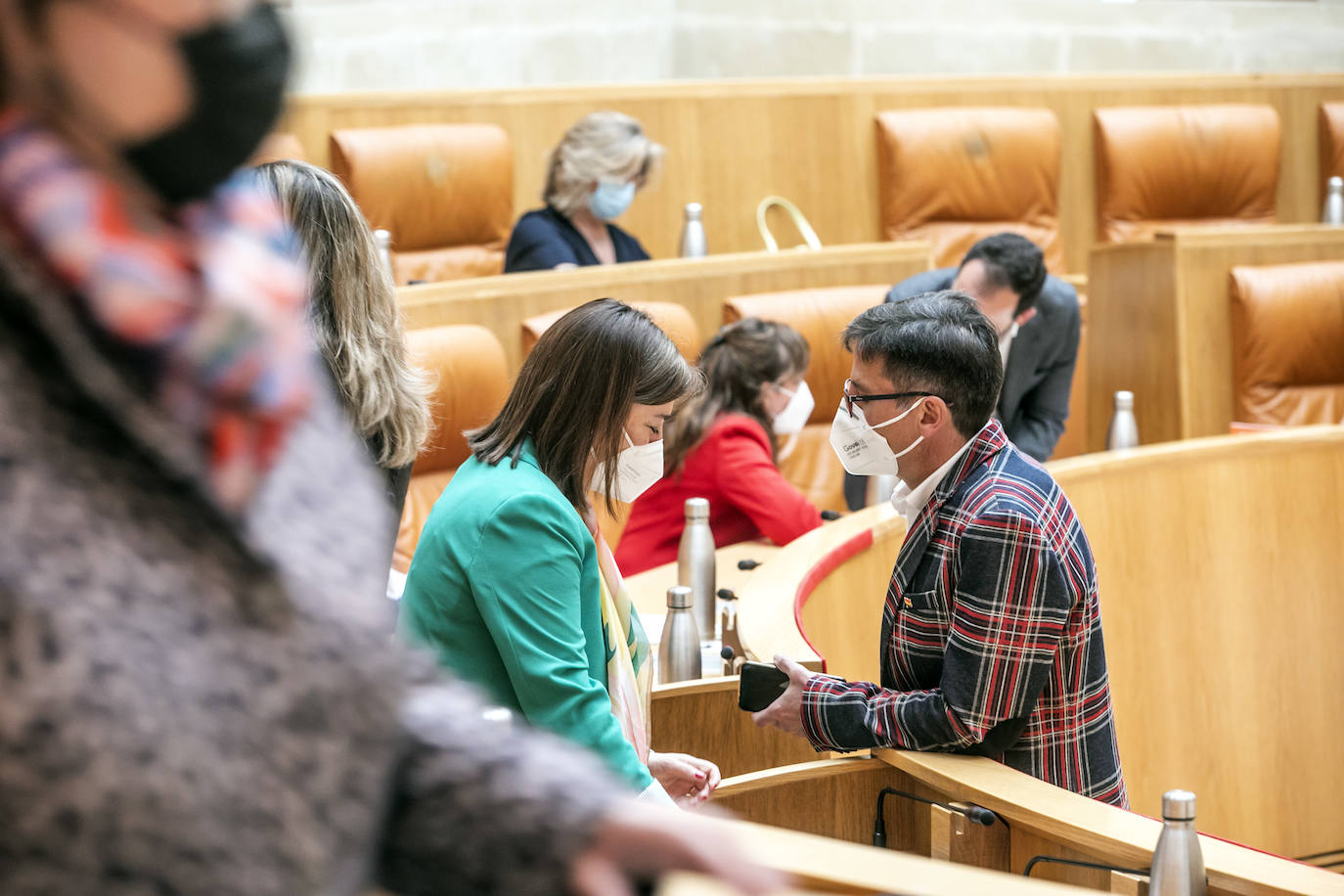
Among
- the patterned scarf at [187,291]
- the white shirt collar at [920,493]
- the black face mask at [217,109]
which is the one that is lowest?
the white shirt collar at [920,493]

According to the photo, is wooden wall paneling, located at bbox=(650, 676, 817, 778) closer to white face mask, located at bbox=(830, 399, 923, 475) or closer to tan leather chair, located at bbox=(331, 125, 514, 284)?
white face mask, located at bbox=(830, 399, 923, 475)

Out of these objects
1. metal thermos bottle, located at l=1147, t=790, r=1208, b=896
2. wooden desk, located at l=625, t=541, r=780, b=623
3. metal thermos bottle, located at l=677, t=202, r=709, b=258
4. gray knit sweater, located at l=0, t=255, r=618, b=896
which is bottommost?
wooden desk, located at l=625, t=541, r=780, b=623

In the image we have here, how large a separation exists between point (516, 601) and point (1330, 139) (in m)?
6.01

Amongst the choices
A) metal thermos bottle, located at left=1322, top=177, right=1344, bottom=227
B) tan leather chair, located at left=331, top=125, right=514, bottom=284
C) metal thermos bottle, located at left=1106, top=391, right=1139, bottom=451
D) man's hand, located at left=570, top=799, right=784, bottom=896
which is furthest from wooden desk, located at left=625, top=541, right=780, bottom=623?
metal thermos bottle, located at left=1322, top=177, right=1344, bottom=227

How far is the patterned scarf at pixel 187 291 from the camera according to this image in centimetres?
58

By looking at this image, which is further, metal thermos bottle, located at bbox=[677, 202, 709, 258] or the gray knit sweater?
metal thermos bottle, located at bbox=[677, 202, 709, 258]

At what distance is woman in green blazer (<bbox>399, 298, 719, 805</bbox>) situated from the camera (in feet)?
5.40

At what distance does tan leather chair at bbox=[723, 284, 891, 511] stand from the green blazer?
2506 millimetres

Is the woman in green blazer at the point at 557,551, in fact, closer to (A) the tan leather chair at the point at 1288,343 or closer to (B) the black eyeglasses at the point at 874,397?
(B) the black eyeglasses at the point at 874,397

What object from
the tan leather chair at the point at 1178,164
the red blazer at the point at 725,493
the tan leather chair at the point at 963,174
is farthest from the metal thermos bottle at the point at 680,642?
the tan leather chair at the point at 1178,164

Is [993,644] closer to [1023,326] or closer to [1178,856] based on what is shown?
[1178,856]

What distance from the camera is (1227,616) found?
3.69m

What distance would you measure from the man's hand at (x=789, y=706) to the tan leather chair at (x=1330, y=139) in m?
5.51

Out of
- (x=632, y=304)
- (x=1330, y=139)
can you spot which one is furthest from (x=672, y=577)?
(x=1330, y=139)
